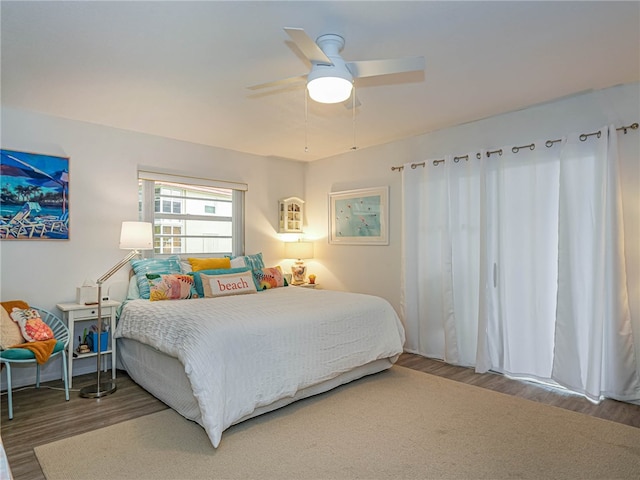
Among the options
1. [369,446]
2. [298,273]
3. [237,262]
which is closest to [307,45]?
[369,446]

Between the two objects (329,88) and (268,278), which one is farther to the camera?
(268,278)

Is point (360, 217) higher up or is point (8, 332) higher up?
point (360, 217)

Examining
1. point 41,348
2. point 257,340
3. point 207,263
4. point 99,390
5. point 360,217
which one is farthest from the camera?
point 360,217

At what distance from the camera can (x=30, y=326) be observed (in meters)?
3.02

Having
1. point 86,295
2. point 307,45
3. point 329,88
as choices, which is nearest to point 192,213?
point 86,295

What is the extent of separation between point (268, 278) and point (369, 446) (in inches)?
95.0

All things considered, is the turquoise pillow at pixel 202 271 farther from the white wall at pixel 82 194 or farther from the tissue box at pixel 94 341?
the tissue box at pixel 94 341

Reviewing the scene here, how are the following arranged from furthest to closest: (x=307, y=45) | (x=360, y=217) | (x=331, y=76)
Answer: (x=360, y=217), (x=331, y=76), (x=307, y=45)

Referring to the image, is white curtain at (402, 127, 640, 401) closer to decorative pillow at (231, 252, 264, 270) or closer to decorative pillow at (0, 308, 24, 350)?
decorative pillow at (231, 252, 264, 270)

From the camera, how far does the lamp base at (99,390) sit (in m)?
3.19

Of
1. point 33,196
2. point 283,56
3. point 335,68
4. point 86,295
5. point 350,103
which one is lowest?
point 86,295

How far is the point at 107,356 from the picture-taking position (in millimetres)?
3896

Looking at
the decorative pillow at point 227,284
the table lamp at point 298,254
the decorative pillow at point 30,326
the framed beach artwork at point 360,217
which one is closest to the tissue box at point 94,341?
the decorative pillow at point 30,326

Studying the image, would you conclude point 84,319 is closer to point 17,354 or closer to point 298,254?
point 17,354
